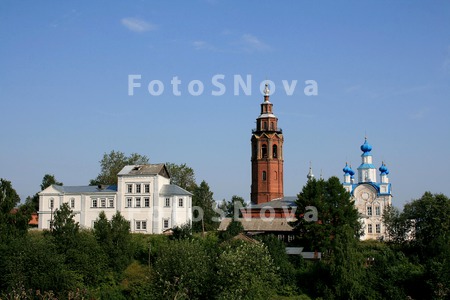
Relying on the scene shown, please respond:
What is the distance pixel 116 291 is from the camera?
1446 inches

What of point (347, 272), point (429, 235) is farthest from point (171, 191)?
point (429, 235)

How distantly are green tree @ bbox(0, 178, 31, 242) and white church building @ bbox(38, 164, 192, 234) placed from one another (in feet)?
30.0

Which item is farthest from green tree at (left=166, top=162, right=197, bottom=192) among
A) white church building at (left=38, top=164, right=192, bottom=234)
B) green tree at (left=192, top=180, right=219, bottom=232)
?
white church building at (left=38, top=164, right=192, bottom=234)

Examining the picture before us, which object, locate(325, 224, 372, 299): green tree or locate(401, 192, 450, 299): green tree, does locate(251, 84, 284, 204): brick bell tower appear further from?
locate(325, 224, 372, 299): green tree

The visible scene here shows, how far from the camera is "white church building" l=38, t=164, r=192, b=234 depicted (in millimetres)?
49031

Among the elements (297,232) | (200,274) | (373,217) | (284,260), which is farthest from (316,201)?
(373,217)

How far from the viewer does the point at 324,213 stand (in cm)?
4272

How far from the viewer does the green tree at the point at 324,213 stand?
41594 millimetres

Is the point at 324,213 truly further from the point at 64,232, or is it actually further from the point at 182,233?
the point at 64,232

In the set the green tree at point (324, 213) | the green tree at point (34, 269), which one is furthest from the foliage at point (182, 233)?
the green tree at point (34, 269)

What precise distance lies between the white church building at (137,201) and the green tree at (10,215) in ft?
30.0

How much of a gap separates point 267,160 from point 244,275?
90.8ft

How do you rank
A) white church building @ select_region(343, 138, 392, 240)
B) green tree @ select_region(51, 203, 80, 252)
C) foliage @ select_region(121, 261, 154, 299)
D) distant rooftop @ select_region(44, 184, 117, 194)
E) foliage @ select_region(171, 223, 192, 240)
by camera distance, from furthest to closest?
1. white church building @ select_region(343, 138, 392, 240)
2. distant rooftop @ select_region(44, 184, 117, 194)
3. foliage @ select_region(171, 223, 192, 240)
4. green tree @ select_region(51, 203, 80, 252)
5. foliage @ select_region(121, 261, 154, 299)

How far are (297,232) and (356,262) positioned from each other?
26.1ft
